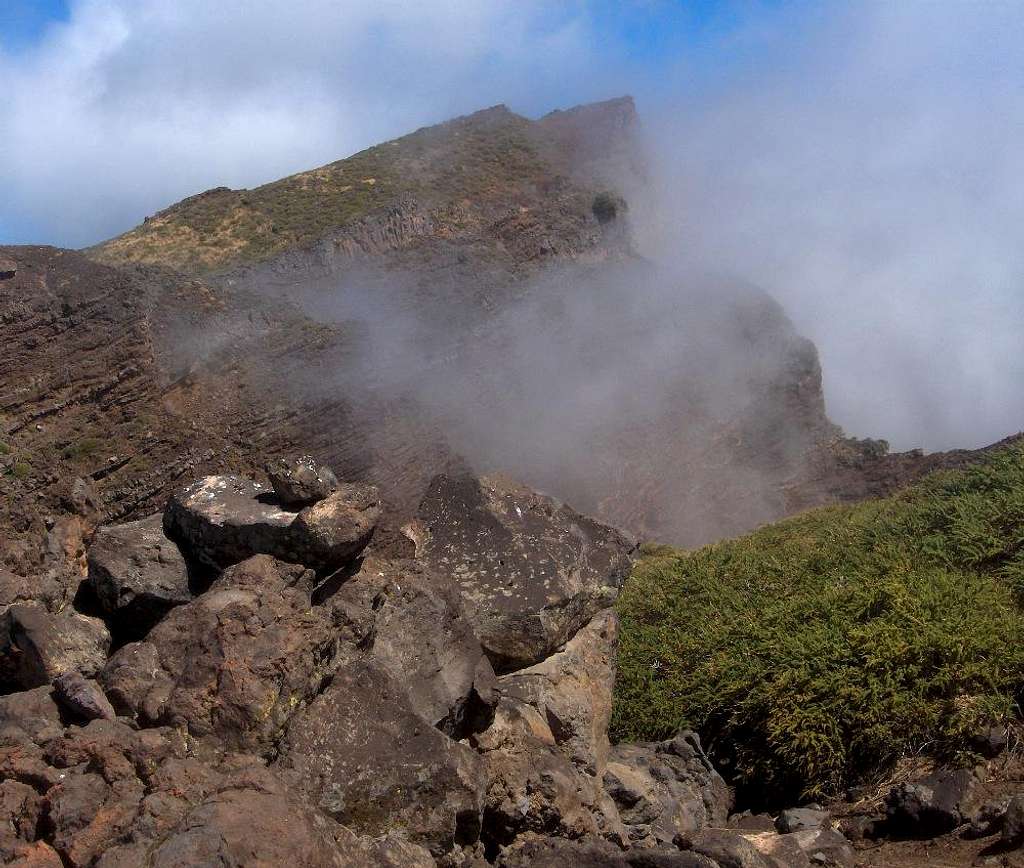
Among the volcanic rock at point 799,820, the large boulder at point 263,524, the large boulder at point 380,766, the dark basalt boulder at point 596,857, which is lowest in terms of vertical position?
the volcanic rock at point 799,820

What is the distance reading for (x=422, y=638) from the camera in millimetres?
5992

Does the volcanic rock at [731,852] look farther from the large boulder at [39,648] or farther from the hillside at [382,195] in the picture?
the hillside at [382,195]

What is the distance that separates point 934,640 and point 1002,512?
286 centimetres

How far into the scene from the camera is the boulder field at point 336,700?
12.8 ft

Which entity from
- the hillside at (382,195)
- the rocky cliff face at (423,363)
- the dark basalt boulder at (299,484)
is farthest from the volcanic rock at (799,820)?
the hillside at (382,195)

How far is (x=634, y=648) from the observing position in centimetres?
987

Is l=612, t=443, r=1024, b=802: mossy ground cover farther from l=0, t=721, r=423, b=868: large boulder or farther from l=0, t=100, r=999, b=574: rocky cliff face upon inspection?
l=0, t=100, r=999, b=574: rocky cliff face

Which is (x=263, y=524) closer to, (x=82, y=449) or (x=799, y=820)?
(x=799, y=820)

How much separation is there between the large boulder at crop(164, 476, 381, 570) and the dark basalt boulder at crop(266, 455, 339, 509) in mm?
104

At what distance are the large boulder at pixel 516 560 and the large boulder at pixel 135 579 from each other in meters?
1.75

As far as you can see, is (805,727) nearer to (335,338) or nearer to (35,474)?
(35,474)

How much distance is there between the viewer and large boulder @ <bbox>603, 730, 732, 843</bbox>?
648 centimetres

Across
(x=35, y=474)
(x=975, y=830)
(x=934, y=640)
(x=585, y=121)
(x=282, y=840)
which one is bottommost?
(x=975, y=830)

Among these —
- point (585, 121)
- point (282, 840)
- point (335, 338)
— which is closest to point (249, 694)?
point (282, 840)
